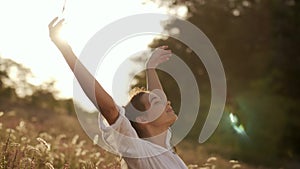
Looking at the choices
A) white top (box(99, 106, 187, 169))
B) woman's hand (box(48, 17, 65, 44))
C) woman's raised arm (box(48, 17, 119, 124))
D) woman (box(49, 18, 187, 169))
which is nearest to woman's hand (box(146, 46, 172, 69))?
woman (box(49, 18, 187, 169))

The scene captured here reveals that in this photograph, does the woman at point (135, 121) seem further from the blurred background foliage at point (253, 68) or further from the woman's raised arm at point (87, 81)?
the blurred background foliage at point (253, 68)

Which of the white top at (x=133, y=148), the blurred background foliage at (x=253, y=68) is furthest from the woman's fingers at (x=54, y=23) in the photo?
the blurred background foliage at (x=253, y=68)

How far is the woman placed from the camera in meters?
4.48

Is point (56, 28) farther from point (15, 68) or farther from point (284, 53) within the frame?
point (15, 68)

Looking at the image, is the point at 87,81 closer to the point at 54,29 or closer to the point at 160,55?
the point at 54,29

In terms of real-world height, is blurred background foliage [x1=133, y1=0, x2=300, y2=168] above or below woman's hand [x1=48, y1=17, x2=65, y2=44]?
below

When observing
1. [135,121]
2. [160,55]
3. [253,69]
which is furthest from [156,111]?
[253,69]

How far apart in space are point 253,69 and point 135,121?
2581 cm

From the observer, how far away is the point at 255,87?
29719mm

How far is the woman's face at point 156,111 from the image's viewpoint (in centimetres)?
513

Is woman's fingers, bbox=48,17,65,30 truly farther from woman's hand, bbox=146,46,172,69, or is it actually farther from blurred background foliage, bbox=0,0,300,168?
blurred background foliage, bbox=0,0,300,168

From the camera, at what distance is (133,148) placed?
4824 mm

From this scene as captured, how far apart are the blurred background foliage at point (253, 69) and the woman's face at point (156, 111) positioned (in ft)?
70.3

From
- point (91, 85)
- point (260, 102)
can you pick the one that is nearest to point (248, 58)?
point (260, 102)
